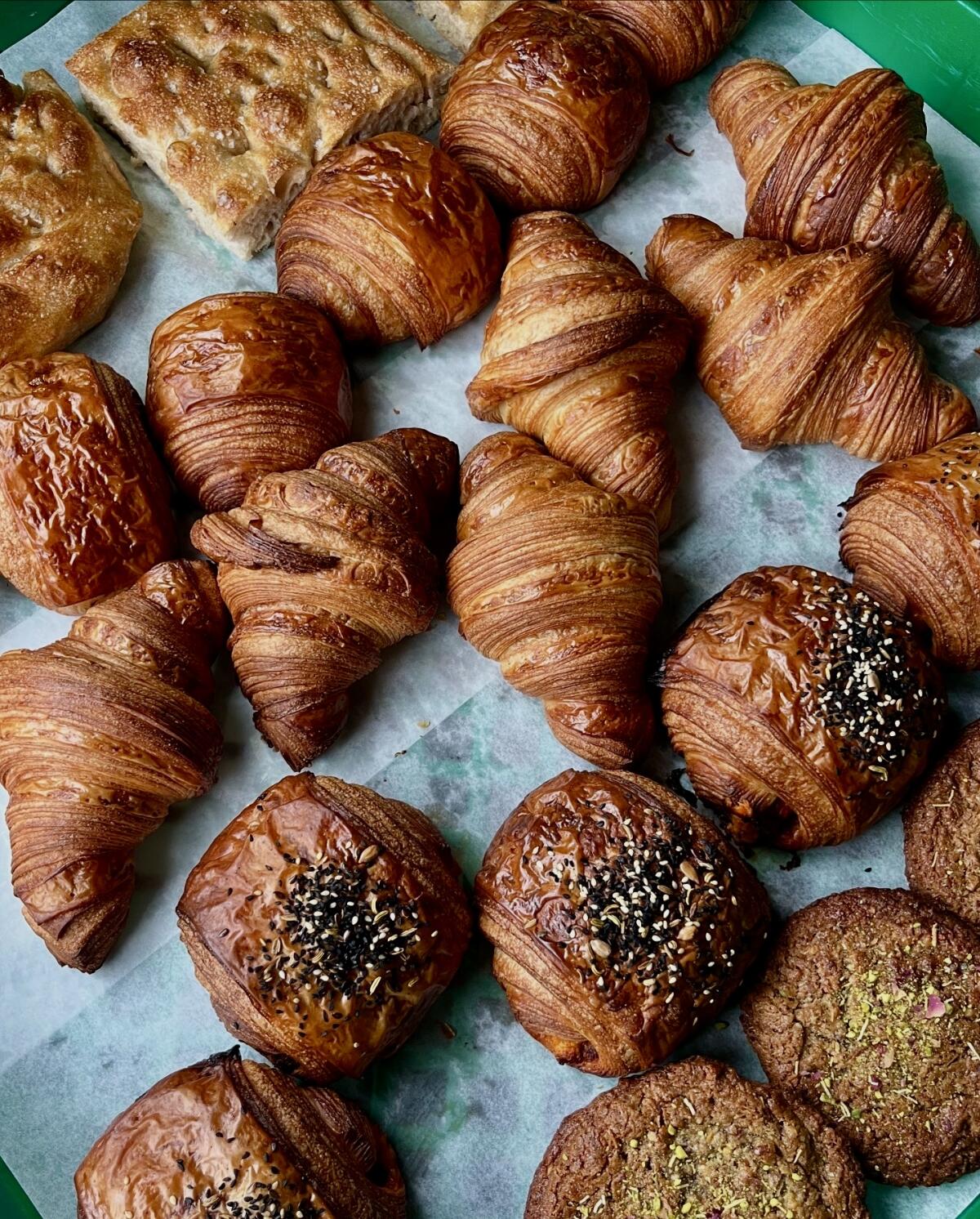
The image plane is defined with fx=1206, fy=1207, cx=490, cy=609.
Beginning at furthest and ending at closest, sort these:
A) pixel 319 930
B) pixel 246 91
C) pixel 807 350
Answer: pixel 246 91 → pixel 807 350 → pixel 319 930

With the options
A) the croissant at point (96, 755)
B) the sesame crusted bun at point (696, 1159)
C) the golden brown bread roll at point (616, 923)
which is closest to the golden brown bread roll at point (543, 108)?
the croissant at point (96, 755)

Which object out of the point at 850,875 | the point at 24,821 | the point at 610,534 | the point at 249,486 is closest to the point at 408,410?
the point at 249,486

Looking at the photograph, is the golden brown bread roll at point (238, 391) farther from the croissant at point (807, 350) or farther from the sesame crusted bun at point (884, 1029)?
the sesame crusted bun at point (884, 1029)

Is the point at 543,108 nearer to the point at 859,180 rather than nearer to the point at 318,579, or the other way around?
the point at 859,180

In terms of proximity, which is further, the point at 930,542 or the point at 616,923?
the point at 930,542

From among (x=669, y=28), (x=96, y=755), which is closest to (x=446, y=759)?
(x=96, y=755)

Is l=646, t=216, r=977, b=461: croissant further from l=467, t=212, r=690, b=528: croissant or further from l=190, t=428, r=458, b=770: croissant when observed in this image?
l=190, t=428, r=458, b=770: croissant

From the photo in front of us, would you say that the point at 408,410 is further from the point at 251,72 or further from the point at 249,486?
the point at 251,72
